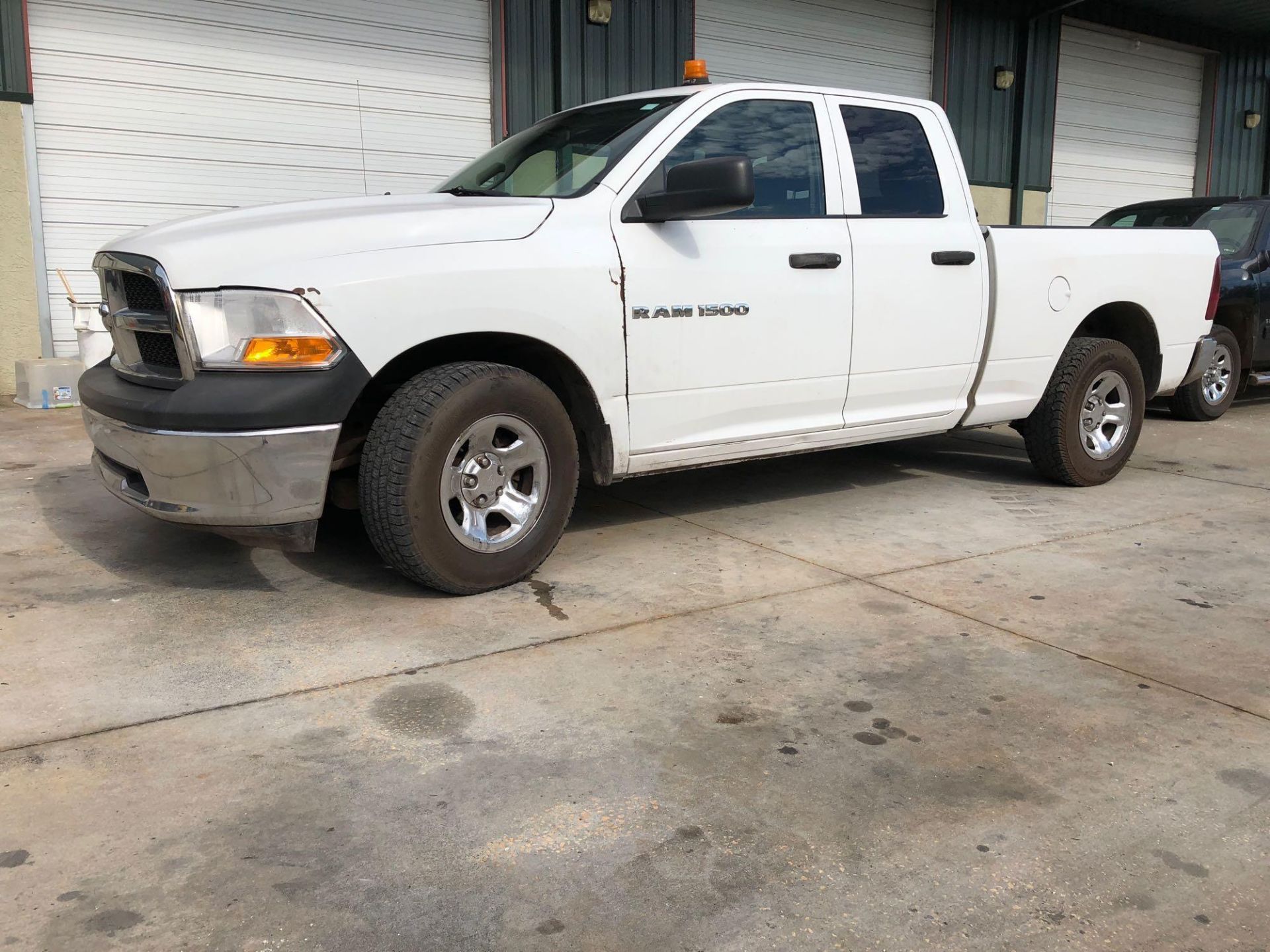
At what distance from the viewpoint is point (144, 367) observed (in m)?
4.02

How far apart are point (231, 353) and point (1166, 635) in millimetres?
3256

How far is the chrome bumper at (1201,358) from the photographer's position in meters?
6.69

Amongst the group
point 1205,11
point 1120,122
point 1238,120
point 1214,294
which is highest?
point 1205,11

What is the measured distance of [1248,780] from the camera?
2814 mm

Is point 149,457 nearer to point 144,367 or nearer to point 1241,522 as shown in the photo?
point 144,367

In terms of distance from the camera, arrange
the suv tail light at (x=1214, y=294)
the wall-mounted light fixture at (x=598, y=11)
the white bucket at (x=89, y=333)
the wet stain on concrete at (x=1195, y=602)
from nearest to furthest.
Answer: the wet stain on concrete at (x=1195, y=602), the suv tail light at (x=1214, y=294), the white bucket at (x=89, y=333), the wall-mounted light fixture at (x=598, y=11)

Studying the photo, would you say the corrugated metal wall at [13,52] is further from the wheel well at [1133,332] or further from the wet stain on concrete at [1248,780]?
the wet stain on concrete at [1248,780]

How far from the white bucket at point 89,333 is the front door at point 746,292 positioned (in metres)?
5.68

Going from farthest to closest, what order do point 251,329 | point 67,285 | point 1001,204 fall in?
1. point 1001,204
2. point 67,285
3. point 251,329

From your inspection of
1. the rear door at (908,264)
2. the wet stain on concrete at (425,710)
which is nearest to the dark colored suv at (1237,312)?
the rear door at (908,264)

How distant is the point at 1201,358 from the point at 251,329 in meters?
5.53

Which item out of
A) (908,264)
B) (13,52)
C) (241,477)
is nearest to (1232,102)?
(908,264)

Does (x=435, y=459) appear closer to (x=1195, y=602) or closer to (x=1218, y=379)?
(x=1195, y=602)

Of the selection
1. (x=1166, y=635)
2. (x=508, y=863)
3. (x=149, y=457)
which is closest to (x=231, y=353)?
(x=149, y=457)
